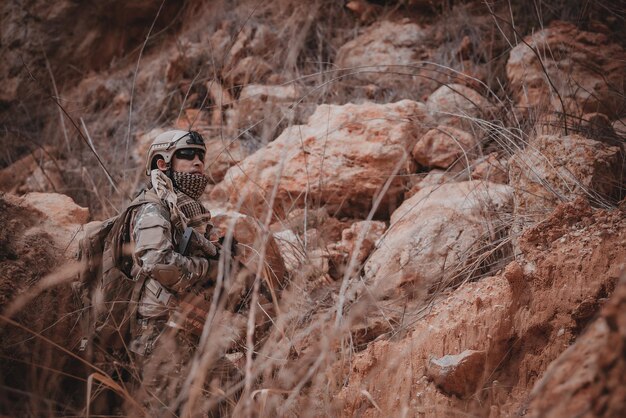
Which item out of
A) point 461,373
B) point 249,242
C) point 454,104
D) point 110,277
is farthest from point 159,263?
point 454,104

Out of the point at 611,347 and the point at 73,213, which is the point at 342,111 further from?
the point at 611,347

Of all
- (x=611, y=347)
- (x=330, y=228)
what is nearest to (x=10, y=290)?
(x=330, y=228)

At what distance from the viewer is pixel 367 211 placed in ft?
10.5

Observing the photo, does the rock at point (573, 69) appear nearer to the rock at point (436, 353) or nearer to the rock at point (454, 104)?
the rock at point (454, 104)

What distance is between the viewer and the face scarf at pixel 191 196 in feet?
7.53

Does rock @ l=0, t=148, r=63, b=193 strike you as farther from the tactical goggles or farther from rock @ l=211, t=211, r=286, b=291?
the tactical goggles

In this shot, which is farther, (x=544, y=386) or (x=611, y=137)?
(x=611, y=137)

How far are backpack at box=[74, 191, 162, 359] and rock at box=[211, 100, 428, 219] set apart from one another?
97 centimetres

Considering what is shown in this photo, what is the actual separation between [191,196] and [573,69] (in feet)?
9.60

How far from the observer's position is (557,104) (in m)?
3.20

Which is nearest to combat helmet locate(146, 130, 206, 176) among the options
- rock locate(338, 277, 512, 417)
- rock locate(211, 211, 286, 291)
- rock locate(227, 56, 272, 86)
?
rock locate(211, 211, 286, 291)

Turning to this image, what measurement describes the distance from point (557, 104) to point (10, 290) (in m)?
3.18

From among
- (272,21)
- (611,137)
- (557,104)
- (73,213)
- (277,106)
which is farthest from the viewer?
(272,21)

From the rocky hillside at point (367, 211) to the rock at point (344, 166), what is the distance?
0.05ft
